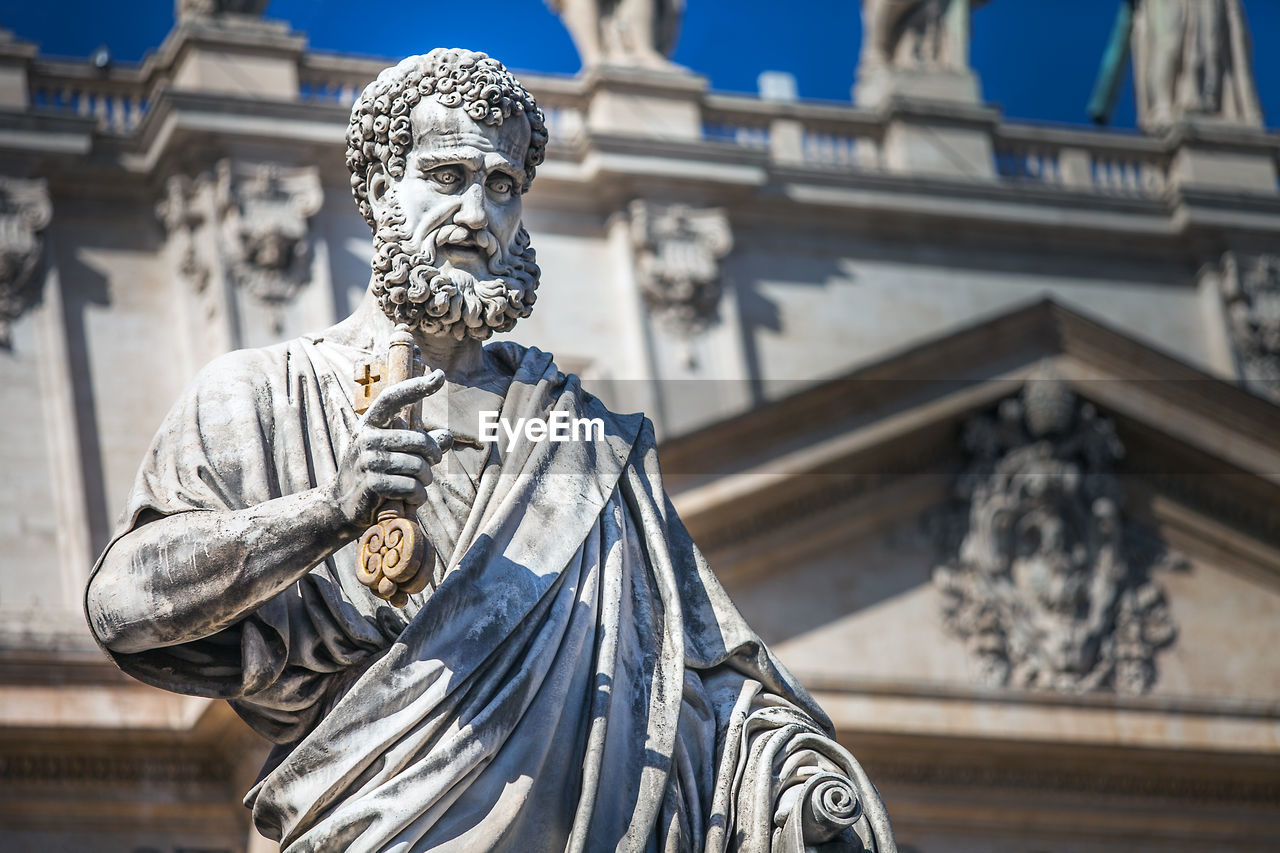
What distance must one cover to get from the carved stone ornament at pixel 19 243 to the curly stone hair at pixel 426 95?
17.1 meters

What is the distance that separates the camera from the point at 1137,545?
24.5 m

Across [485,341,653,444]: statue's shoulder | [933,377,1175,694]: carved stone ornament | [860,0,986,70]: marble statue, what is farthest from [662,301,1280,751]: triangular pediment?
[485,341,653,444]: statue's shoulder

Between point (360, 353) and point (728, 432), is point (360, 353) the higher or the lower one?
the higher one

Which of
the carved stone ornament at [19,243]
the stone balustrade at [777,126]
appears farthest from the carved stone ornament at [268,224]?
the carved stone ornament at [19,243]

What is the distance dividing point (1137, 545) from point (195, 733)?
27.3 ft

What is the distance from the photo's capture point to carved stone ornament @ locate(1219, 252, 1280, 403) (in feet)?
80.7

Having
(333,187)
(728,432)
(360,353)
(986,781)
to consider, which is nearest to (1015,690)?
(986,781)

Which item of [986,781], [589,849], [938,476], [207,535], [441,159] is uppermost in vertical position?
[441,159]

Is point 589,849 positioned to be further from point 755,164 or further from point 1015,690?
point 755,164

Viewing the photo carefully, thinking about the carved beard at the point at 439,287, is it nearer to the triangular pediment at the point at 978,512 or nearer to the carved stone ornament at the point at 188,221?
the carved stone ornament at the point at 188,221

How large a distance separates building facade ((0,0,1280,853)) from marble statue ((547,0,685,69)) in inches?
2.6

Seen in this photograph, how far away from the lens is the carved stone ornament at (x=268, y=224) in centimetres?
2112

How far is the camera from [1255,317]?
2462 cm

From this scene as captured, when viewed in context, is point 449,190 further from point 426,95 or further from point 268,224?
point 268,224
